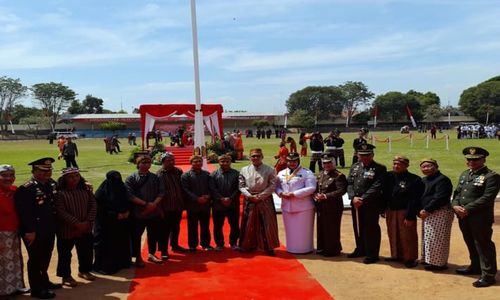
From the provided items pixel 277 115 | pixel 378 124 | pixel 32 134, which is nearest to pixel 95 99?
pixel 32 134

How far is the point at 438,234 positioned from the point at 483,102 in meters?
85.9

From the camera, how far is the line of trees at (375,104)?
8100cm

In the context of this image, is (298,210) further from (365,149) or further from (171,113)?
(171,113)

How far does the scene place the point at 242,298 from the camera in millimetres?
4859

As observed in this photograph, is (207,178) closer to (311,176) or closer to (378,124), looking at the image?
(311,176)

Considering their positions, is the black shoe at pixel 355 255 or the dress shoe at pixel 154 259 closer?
the dress shoe at pixel 154 259

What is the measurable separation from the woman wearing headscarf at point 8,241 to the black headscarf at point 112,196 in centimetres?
119

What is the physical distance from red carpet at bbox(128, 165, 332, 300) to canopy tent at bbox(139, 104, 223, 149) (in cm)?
1458

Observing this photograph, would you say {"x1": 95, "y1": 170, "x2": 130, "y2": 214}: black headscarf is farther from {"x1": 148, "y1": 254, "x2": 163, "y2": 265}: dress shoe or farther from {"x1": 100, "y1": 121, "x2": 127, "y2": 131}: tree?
{"x1": 100, "y1": 121, "x2": 127, "y2": 131}: tree

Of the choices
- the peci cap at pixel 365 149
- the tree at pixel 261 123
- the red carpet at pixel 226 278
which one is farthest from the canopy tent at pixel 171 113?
the tree at pixel 261 123

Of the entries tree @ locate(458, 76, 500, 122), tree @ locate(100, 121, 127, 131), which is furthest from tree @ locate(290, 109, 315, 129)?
tree @ locate(100, 121, 127, 131)

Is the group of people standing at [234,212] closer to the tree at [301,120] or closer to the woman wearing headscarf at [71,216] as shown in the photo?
the woman wearing headscarf at [71,216]

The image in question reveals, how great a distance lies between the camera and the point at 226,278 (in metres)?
5.57

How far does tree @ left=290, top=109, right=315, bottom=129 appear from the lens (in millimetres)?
82625
